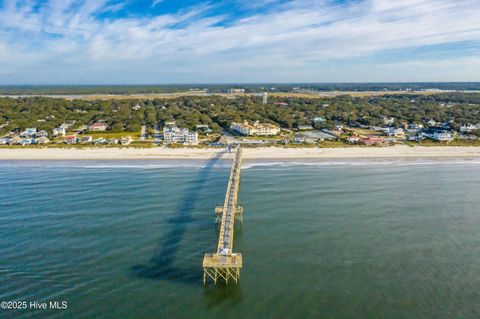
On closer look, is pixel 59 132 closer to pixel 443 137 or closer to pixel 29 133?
pixel 29 133

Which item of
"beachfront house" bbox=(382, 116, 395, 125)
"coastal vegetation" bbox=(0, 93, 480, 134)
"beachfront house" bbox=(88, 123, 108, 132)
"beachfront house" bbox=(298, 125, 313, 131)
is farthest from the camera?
"beachfront house" bbox=(382, 116, 395, 125)

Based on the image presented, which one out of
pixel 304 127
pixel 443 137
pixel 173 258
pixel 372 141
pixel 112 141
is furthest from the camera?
pixel 304 127

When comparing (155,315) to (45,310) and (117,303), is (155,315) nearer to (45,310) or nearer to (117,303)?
(117,303)

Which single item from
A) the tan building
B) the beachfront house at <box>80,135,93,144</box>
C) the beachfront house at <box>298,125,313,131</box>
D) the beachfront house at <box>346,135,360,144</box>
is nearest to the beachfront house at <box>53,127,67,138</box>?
the beachfront house at <box>80,135,93,144</box>

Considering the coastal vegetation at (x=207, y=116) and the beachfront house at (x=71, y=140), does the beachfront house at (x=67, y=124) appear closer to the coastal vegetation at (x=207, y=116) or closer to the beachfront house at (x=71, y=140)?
the coastal vegetation at (x=207, y=116)

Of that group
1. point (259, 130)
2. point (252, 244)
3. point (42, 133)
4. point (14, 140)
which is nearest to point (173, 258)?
point (252, 244)

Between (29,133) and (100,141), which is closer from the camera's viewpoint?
(100,141)

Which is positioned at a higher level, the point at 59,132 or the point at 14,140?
the point at 59,132

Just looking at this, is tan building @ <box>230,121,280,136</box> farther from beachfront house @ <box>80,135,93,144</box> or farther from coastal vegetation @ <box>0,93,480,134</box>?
beachfront house @ <box>80,135,93,144</box>

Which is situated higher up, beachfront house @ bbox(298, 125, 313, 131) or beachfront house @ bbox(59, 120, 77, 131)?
beachfront house @ bbox(59, 120, 77, 131)
